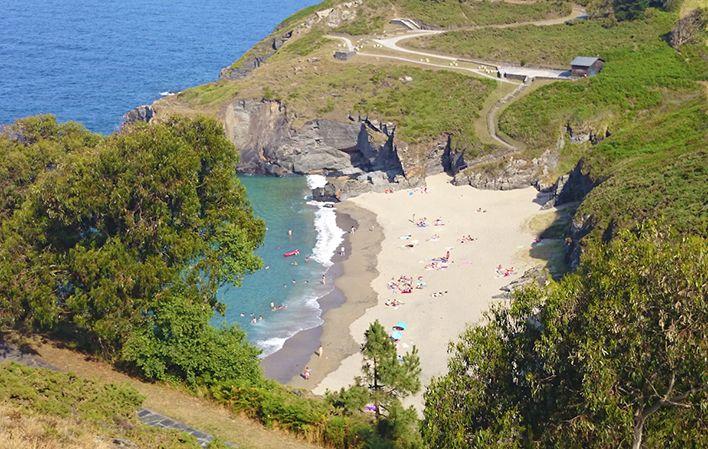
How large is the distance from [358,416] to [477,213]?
42685mm

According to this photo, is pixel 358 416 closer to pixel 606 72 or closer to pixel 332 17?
pixel 606 72

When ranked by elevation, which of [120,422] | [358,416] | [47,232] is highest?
[47,232]

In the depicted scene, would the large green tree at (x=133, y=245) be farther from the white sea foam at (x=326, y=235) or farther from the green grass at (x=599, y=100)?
the green grass at (x=599, y=100)

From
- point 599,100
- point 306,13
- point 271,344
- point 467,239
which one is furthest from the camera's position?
point 306,13

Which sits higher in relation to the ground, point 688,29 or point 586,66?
point 688,29

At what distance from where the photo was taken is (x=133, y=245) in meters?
31.0

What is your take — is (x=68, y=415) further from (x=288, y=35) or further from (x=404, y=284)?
(x=288, y=35)

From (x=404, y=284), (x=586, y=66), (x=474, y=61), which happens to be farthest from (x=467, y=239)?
(x=474, y=61)

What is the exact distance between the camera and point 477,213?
67.9 metres

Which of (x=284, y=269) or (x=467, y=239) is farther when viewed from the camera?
(x=467, y=239)

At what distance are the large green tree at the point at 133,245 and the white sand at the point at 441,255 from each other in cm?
1372

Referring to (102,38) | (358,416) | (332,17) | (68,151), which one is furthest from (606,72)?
(102,38)

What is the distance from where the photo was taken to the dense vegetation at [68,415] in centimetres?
1784

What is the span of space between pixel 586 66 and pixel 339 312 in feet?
167
